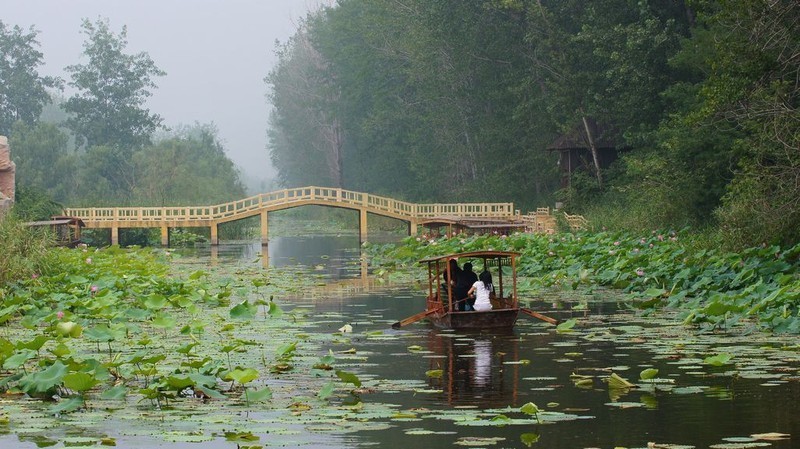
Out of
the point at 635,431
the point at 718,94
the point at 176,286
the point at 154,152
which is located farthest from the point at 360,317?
the point at 154,152

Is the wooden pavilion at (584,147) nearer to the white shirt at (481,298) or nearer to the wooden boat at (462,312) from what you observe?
the wooden boat at (462,312)

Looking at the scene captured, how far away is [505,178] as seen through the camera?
54.2 meters

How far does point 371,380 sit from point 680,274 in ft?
29.8

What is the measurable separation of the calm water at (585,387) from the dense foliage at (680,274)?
28.5 inches

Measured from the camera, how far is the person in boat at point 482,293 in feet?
55.0

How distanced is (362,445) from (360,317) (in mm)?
9897

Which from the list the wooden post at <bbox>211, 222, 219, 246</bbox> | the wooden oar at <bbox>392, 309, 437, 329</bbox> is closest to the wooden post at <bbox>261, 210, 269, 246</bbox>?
the wooden post at <bbox>211, 222, 219, 246</bbox>

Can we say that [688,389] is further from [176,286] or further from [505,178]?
[505,178]

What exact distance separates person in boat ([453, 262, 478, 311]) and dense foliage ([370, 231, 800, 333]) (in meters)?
2.35

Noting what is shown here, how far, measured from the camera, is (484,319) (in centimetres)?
1638

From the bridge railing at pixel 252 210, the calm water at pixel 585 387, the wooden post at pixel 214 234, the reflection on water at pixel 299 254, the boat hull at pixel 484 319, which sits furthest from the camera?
the wooden post at pixel 214 234


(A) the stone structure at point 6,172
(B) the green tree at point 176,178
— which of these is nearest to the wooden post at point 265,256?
(A) the stone structure at point 6,172

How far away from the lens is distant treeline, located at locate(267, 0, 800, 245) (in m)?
20.8

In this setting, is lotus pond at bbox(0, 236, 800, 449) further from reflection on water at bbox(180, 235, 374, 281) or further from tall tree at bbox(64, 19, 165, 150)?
tall tree at bbox(64, 19, 165, 150)
